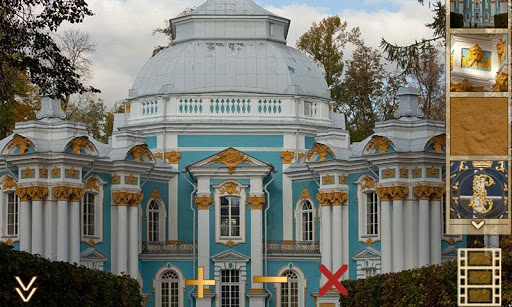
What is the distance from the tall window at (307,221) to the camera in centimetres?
4703

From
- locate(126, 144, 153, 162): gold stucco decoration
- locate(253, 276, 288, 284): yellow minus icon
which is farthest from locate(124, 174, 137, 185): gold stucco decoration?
locate(253, 276, 288, 284): yellow minus icon

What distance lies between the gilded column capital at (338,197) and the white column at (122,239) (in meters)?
6.49

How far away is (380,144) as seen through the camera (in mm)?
41781

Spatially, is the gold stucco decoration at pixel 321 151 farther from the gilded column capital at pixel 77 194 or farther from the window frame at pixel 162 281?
the gilded column capital at pixel 77 194

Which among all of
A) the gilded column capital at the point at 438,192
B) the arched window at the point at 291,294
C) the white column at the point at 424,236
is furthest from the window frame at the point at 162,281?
the gilded column capital at the point at 438,192

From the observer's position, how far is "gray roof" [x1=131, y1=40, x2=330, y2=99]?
160ft

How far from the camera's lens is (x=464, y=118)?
14867 millimetres

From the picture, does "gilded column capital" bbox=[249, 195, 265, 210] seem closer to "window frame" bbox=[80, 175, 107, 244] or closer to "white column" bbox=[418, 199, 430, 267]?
"window frame" bbox=[80, 175, 107, 244]

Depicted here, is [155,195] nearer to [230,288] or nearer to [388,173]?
[230,288]

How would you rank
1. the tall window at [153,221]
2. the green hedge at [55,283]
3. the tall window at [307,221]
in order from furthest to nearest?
the tall window at [153,221]
the tall window at [307,221]
the green hedge at [55,283]

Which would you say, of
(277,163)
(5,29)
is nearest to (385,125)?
(277,163)

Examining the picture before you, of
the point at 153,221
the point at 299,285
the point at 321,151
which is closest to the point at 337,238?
the point at 321,151

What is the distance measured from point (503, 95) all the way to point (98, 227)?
30.6 m

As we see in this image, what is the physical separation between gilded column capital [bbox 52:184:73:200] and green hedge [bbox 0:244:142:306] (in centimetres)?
944
